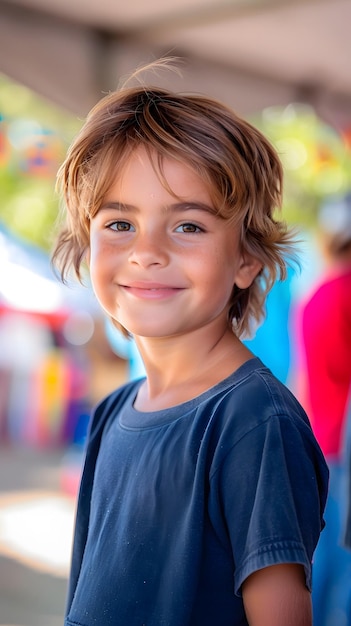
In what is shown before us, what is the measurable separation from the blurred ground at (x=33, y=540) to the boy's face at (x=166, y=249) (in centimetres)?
266

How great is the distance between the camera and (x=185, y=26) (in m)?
3.29

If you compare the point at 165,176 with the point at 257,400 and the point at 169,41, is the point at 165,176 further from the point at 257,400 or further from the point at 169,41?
the point at 169,41

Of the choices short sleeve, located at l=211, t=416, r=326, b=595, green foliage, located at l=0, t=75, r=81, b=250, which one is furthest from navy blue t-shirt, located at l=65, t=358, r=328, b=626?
green foliage, located at l=0, t=75, r=81, b=250

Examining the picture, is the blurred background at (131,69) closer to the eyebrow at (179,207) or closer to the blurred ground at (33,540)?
the blurred ground at (33,540)

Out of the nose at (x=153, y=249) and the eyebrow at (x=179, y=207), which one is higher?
the eyebrow at (x=179, y=207)

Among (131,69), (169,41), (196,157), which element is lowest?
(196,157)

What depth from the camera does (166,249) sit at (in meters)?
1.18

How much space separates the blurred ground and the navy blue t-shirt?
2.55 m

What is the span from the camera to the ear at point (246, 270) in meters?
1.28

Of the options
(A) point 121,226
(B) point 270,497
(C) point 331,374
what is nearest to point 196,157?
(A) point 121,226

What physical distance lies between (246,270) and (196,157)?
21 centimetres

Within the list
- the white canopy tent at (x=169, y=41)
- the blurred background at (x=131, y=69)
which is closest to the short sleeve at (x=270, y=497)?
the blurred background at (x=131, y=69)

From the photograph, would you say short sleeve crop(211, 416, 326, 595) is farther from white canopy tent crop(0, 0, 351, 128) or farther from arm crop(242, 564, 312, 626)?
white canopy tent crop(0, 0, 351, 128)

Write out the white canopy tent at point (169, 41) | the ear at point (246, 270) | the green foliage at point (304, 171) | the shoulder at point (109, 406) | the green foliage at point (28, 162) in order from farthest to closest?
the green foliage at point (304, 171) → the green foliage at point (28, 162) → the white canopy tent at point (169, 41) → the shoulder at point (109, 406) → the ear at point (246, 270)
